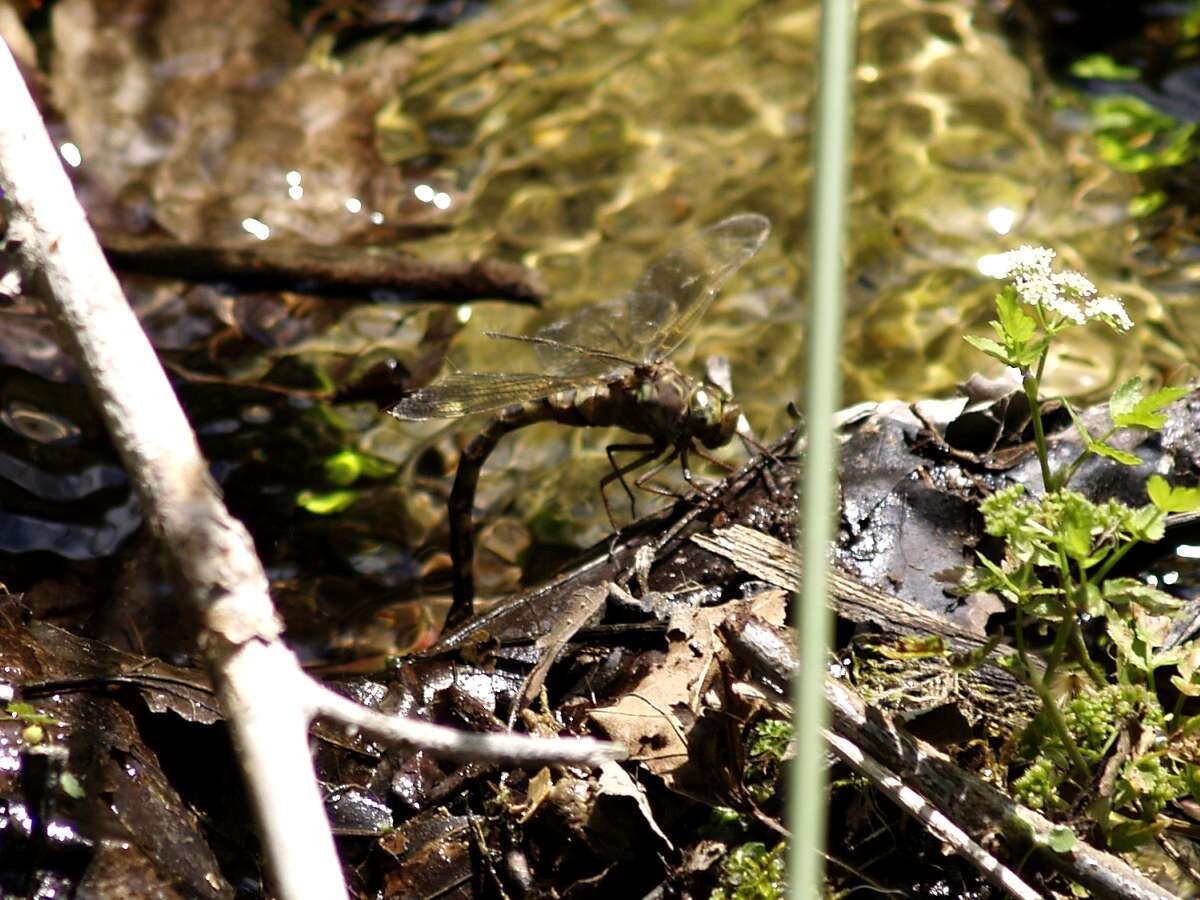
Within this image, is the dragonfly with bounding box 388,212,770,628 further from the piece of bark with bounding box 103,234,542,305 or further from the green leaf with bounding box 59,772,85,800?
the green leaf with bounding box 59,772,85,800

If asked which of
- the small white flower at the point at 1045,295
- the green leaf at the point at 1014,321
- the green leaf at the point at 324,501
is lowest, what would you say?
the green leaf at the point at 324,501

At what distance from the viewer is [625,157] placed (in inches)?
201

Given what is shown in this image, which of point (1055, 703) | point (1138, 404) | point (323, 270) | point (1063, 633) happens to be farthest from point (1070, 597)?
point (323, 270)

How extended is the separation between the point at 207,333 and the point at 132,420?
9.45 feet

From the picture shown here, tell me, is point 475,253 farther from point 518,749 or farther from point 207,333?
point 518,749

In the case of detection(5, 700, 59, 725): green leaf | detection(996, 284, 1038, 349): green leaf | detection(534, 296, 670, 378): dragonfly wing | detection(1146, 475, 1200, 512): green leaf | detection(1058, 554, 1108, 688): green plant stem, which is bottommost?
detection(534, 296, 670, 378): dragonfly wing

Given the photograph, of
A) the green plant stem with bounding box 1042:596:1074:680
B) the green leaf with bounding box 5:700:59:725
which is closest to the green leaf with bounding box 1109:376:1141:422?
the green plant stem with bounding box 1042:596:1074:680

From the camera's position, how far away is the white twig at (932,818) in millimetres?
1770

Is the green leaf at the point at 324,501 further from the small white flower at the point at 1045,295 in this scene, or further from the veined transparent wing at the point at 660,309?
the small white flower at the point at 1045,295

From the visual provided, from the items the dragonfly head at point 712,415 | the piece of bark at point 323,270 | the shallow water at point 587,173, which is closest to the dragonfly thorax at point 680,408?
the dragonfly head at point 712,415

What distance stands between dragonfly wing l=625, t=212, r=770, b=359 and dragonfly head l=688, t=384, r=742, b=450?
22cm

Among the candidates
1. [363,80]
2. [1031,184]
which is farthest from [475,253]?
[1031,184]

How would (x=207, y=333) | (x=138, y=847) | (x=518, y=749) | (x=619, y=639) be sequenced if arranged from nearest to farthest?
(x=518, y=749) < (x=138, y=847) < (x=619, y=639) < (x=207, y=333)

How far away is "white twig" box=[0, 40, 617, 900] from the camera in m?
1.41
